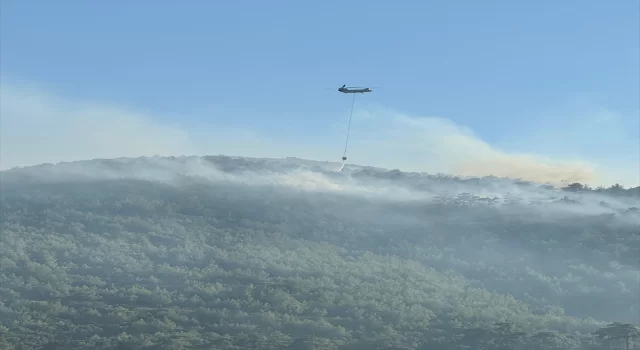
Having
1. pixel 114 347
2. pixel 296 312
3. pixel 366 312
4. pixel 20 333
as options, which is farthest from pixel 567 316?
pixel 20 333

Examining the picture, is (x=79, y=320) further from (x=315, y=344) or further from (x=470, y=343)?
(x=470, y=343)

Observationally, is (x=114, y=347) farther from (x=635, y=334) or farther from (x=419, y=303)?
(x=635, y=334)

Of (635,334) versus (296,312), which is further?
(296,312)

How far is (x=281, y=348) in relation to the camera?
165875 millimetres

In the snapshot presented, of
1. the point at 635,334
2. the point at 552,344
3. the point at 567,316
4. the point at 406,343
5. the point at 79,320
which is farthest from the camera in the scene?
the point at 567,316

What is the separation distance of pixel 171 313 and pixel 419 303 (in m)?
56.5

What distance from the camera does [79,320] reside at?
7288 inches

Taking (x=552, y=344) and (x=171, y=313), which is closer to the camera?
(x=552, y=344)

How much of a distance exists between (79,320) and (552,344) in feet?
322

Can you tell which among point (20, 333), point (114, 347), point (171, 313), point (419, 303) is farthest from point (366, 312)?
point (20, 333)

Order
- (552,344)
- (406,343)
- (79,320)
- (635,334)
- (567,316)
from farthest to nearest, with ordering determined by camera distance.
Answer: (567,316) < (79,320) < (406,343) < (552,344) < (635,334)

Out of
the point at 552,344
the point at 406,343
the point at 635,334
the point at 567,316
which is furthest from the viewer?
the point at 567,316

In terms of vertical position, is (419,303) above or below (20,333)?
above

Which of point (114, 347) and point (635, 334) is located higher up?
point (635, 334)
